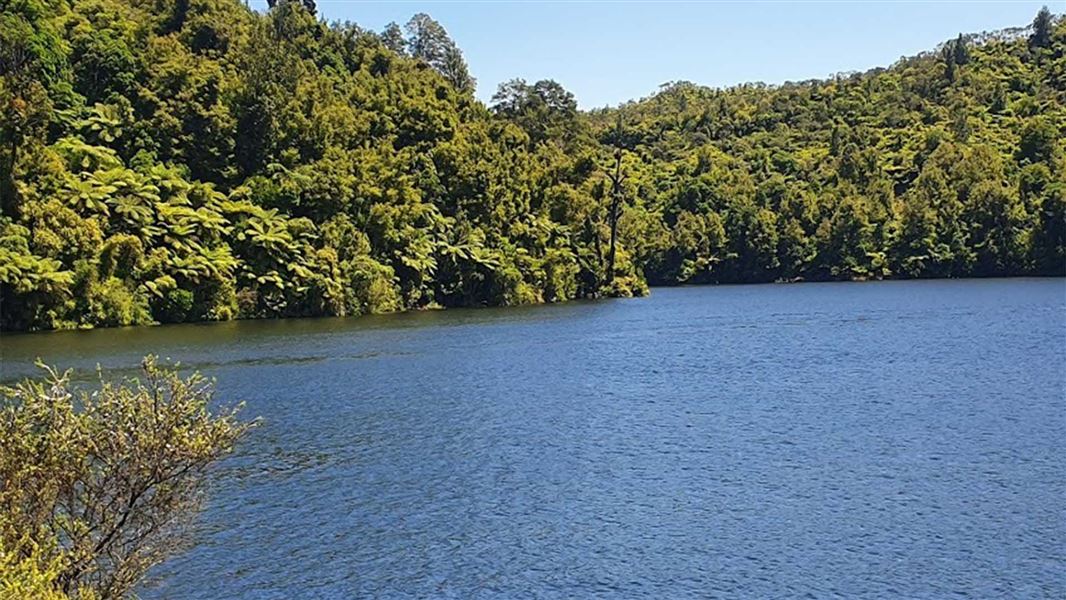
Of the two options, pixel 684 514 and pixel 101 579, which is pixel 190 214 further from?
pixel 101 579

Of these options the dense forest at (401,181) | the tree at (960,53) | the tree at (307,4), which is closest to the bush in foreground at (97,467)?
the dense forest at (401,181)

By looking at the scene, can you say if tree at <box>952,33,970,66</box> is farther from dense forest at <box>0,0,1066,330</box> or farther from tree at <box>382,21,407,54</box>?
tree at <box>382,21,407,54</box>

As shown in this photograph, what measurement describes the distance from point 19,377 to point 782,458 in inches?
1117

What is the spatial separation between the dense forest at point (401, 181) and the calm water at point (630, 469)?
14.1m

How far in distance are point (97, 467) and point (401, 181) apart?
71870 millimetres

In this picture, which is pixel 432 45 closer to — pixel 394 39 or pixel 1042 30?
pixel 394 39

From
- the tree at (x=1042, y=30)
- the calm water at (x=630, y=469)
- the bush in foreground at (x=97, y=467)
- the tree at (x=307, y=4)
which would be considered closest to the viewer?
the bush in foreground at (x=97, y=467)

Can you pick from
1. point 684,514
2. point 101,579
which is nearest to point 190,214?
point 684,514

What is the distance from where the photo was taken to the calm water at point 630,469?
65.0 feet

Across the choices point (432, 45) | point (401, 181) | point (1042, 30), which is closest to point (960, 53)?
point (1042, 30)

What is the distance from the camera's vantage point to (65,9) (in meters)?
82.4

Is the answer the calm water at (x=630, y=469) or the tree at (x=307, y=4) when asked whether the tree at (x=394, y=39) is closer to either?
the tree at (x=307, y=4)

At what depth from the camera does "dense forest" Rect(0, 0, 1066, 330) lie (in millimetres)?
66438

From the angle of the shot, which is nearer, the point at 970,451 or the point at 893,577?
the point at 893,577
